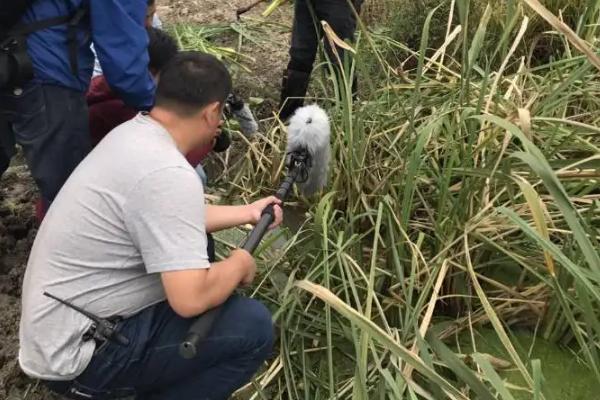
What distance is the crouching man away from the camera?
1.54 meters

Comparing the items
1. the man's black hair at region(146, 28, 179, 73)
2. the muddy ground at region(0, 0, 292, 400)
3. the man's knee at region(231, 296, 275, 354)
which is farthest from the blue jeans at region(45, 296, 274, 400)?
the man's black hair at region(146, 28, 179, 73)

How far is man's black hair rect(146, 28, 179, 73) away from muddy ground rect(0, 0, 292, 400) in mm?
770

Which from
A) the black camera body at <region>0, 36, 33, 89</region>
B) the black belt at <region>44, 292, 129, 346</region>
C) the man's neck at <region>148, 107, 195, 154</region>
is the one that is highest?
the black camera body at <region>0, 36, 33, 89</region>

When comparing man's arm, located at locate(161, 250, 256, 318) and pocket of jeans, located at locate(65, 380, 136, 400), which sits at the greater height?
man's arm, located at locate(161, 250, 256, 318)

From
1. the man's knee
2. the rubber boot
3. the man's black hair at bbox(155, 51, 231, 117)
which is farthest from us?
the rubber boot

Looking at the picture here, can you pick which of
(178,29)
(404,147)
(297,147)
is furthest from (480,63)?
(178,29)

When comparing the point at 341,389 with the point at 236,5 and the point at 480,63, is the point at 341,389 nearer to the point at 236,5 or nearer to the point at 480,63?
the point at 480,63

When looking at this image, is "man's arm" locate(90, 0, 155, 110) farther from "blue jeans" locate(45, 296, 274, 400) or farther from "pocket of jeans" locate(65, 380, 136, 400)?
"pocket of jeans" locate(65, 380, 136, 400)

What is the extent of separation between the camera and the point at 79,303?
1.62m

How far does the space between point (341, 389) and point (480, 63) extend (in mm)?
1753

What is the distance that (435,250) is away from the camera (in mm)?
2033

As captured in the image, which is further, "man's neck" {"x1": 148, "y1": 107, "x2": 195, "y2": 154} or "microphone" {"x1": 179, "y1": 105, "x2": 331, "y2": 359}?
"microphone" {"x1": 179, "y1": 105, "x2": 331, "y2": 359}

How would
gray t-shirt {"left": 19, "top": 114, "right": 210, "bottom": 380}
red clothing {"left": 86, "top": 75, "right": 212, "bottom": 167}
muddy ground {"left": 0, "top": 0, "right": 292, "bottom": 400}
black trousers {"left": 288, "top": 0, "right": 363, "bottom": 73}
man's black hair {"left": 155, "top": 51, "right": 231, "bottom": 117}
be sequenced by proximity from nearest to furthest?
gray t-shirt {"left": 19, "top": 114, "right": 210, "bottom": 380} < man's black hair {"left": 155, "top": 51, "right": 231, "bottom": 117} < muddy ground {"left": 0, "top": 0, "right": 292, "bottom": 400} < red clothing {"left": 86, "top": 75, "right": 212, "bottom": 167} < black trousers {"left": 288, "top": 0, "right": 363, "bottom": 73}

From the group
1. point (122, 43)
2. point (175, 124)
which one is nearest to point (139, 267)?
point (175, 124)
